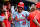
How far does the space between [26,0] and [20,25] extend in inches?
190

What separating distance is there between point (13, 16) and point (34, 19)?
90cm

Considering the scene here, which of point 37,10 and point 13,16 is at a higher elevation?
point 37,10

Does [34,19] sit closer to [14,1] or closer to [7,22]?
[7,22]

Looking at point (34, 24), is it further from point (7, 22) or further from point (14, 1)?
point (14, 1)

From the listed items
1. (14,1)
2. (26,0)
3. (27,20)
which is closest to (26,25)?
(27,20)

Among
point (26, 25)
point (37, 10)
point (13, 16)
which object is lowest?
point (26, 25)

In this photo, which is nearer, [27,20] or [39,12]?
[39,12]

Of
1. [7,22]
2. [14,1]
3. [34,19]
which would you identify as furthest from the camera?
[14,1]

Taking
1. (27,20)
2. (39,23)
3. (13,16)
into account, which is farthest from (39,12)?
(13,16)

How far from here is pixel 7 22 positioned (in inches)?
149

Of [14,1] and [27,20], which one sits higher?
[14,1]

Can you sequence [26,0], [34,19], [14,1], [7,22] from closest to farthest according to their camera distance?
[34,19] < [7,22] < [14,1] < [26,0]

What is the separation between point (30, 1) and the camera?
8.68 meters

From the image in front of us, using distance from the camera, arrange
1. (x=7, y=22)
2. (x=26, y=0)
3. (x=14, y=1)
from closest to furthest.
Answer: (x=7, y=22) → (x=14, y=1) → (x=26, y=0)
